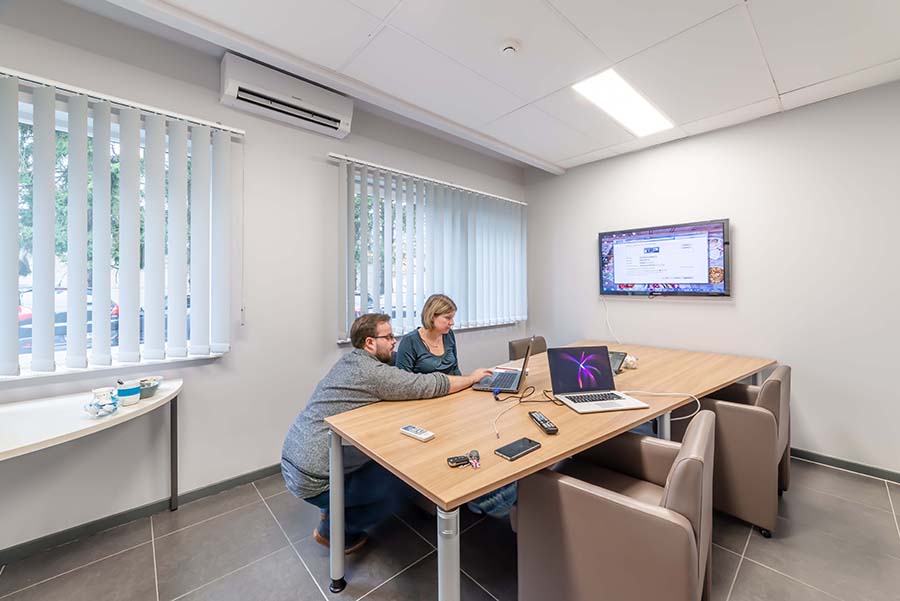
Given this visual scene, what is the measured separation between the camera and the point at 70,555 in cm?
179

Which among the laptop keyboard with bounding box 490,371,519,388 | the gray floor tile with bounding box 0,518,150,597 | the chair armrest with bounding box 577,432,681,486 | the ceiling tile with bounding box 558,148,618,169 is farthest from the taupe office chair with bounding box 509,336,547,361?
the gray floor tile with bounding box 0,518,150,597

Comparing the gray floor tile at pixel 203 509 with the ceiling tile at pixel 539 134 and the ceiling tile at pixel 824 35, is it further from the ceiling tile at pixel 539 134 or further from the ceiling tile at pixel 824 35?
the ceiling tile at pixel 824 35

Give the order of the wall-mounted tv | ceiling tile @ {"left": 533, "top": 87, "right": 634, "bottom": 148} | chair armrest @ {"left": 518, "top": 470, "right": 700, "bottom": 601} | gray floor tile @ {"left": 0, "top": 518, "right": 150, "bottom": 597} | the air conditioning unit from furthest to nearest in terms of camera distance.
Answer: the wall-mounted tv
ceiling tile @ {"left": 533, "top": 87, "right": 634, "bottom": 148}
the air conditioning unit
gray floor tile @ {"left": 0, "top": 518, "right": 150, "bottom": 597}
chair armrest @ {"left": 518, "top": 470, "right": 700, "bottom": 601}

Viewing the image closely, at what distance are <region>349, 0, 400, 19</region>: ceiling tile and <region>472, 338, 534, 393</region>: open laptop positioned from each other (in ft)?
6.19

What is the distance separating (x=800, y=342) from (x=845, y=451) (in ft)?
2.67

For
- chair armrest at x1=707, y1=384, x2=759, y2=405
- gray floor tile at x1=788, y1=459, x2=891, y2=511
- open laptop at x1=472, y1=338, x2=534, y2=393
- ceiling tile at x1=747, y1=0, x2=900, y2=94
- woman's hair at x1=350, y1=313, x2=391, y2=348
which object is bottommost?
gray floor tile at x1=788, y1=459, x2=891, y2=511

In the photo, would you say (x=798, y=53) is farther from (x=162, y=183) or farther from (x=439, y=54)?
(x=162, y=183)

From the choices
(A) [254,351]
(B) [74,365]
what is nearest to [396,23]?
(A) [254,351]

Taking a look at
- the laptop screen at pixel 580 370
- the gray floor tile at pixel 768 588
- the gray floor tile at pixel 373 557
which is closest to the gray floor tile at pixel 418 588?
the gray floor tile at pixel 373 557

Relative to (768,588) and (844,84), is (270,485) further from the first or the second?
(844,84)

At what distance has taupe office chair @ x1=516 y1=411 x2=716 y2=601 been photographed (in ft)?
3.32

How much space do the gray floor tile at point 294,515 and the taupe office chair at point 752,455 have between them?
90.7 inches

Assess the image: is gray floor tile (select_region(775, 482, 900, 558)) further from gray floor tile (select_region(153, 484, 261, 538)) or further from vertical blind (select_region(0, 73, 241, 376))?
vertical blind (select_region(0, 73, 241, 376))

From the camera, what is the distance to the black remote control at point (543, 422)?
1.42 m
